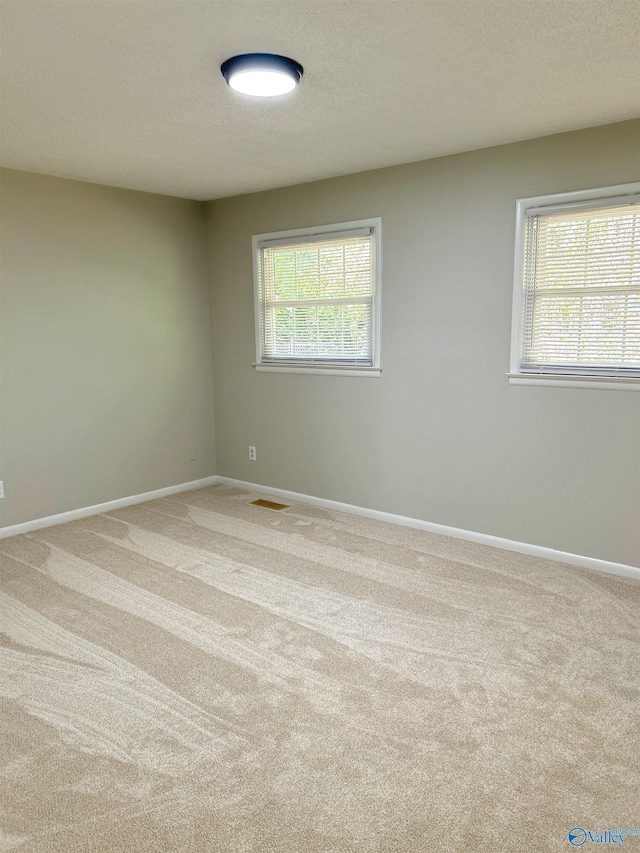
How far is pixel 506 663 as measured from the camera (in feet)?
8.52

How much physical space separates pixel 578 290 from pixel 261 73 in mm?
2044

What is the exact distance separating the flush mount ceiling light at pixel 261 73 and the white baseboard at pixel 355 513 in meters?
2.80

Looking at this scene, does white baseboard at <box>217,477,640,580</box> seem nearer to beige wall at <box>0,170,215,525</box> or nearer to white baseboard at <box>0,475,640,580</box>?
white baseboard at <box>0,475,640,580</box>

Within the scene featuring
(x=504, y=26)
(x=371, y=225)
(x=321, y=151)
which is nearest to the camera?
(x=504, y=26)

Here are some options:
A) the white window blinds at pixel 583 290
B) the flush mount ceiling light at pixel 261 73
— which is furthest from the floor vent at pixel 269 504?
the flush mount ceiling light at pixel 261 73

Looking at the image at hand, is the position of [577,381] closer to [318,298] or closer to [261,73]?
[318,298]

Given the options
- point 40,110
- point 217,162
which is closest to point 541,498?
point 217,162

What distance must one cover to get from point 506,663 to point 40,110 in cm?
322

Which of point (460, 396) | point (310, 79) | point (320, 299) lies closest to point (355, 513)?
point (460, 396)

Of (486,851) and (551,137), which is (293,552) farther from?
(551,137)

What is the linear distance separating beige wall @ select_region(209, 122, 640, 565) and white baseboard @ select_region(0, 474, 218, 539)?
908 millimetres

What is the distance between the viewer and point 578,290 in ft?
11.1

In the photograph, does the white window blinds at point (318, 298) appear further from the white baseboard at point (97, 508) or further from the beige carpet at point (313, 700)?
the beige carpet at point (313, 700)

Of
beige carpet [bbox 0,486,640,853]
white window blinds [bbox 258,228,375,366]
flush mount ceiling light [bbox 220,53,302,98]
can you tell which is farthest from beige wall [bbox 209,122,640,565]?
flush mount ceiling light [bbox 220,53,302,98]
